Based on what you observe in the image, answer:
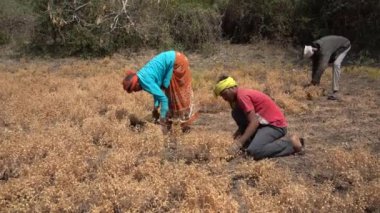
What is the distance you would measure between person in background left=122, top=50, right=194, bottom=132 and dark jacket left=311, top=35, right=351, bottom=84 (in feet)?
11.2

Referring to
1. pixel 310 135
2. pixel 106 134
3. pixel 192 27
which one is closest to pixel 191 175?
pixel 106 134

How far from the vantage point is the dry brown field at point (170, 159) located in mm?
4277

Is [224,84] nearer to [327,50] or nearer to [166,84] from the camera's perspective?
[166,84]

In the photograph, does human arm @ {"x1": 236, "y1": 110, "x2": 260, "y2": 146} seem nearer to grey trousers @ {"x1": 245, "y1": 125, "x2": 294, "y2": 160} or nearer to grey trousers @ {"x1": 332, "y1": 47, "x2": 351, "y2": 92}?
grey trousers @ {"x1": 245, "y1": 125, "x2": 294, "y2": 160}

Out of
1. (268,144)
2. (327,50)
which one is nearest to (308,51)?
(327,50)

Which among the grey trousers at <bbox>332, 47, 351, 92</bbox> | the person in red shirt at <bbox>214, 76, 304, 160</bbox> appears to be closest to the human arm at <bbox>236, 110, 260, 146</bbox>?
the person in red shirt at <bbox>214, 76, 304, 160</bbox>

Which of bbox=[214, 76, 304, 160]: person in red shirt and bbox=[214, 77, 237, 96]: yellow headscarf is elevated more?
bbox=[214, 77, 237, 96]: yellow headscarf

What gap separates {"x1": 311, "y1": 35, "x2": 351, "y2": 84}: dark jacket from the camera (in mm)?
9062

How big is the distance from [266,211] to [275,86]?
21.5 ft

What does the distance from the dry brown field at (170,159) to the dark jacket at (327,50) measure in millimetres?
623

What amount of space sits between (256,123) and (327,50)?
4240 mm

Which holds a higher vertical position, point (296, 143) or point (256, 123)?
point (256, 123)

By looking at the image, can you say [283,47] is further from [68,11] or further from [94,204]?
[94,204]

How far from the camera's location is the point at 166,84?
21.7 ft
